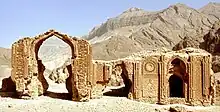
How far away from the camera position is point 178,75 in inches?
1320

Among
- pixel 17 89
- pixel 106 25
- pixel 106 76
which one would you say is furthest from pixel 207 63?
pixel 106 25

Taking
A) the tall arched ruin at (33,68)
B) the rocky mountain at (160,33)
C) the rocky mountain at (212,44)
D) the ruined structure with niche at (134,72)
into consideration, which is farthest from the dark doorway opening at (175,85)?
the rocky mountain at (160,33)

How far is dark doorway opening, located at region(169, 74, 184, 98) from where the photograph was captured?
116 ft

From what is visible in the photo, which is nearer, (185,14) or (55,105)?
(55,105)

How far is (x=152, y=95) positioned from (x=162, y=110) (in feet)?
9.89

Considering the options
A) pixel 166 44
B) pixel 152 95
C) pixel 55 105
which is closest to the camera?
pixel 55 105

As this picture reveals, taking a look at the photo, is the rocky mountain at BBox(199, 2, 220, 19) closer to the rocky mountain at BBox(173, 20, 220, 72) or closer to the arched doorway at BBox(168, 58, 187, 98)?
the rocky mountain at BBox(173, 20, 220, 72)

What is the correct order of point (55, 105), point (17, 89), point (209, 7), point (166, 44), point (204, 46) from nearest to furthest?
point (55, 105), point (17, 89), point (204, 46), point (166, 44), point (209, 7)

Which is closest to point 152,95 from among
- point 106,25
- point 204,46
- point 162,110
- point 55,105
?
point 162,110

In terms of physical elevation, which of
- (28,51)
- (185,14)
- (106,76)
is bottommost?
(106,76)

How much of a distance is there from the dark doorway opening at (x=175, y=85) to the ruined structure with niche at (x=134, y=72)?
2.29m

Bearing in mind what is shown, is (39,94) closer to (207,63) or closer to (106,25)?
(207,63)

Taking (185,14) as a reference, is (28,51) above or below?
below

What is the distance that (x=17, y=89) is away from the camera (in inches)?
1184
